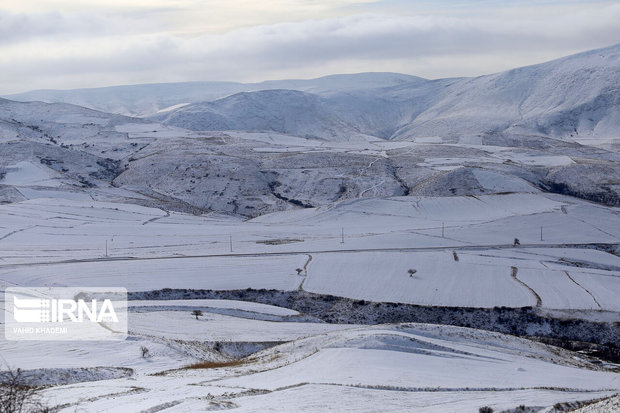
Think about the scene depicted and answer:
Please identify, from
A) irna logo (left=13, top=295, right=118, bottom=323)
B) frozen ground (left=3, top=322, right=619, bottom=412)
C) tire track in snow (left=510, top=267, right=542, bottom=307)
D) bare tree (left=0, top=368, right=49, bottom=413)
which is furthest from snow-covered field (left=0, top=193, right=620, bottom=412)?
irna logo (left=13, top=295, right=118, bottom=323)

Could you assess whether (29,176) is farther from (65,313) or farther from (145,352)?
(145,352)

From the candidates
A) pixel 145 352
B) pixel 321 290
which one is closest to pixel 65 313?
pixel 145 352

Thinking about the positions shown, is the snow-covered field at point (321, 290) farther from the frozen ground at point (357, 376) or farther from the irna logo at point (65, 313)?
the irna logo at point (65, 313)

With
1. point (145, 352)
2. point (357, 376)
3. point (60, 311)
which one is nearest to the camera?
point (357, 376)

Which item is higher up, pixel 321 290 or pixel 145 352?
pixel 145 352

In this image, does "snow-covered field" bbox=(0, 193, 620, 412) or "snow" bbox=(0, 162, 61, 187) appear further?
"snow" bbox=(0, 162, 61, 187)

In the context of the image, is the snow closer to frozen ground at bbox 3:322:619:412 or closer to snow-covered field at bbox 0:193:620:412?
snow-covered field at bbox 0:193:620:412

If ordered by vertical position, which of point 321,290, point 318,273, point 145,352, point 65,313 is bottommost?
point 321,290

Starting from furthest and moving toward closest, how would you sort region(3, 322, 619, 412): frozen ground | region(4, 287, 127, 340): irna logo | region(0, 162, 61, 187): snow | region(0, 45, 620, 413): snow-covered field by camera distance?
1. region(0, 162, 61, 187): snow
2. region(4, 287, 127, 340): irna logo
3. region(0, 45, 620, 413): snow-covered field
4. region(3, 322, 619, 412): frozen ground

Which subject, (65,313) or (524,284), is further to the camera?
(524,284)
